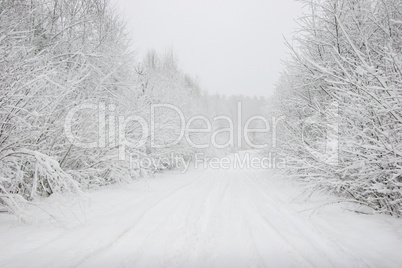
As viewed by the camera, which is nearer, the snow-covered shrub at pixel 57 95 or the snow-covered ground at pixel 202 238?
the snow-covered ground at pixel 202 238

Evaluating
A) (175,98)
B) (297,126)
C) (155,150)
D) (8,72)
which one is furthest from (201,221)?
(175,98)

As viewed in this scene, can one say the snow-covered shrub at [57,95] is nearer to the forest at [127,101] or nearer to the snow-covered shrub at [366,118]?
the forest at [127,101]

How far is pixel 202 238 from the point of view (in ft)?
11.3

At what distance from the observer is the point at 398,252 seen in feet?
9.38

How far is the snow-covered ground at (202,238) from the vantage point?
2.72m

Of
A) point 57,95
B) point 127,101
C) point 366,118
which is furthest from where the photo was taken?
point 127,101

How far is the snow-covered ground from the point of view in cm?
272

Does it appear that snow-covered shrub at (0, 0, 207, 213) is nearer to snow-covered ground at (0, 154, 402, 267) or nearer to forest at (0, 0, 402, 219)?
forest at (0, 0, 402, 219)

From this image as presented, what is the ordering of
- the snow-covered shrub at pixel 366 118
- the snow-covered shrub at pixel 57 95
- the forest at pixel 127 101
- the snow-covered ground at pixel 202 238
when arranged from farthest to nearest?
the snow-covered shrub at pixel 57 95, the forest at pixel 127 101, the snow-covered shrub at pixel 366 118, the snow-covered ground at pixel 202 238

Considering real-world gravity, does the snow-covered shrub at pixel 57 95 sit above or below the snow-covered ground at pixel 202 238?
above

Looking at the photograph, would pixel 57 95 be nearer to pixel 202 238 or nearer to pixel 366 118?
pixel 202 238

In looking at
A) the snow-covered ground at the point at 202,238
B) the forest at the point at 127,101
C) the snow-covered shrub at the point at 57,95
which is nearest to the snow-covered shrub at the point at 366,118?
the forest at the point at 127,101


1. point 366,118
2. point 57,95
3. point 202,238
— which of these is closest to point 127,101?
point 57,95

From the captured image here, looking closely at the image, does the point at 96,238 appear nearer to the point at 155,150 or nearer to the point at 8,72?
the point at 8,72
